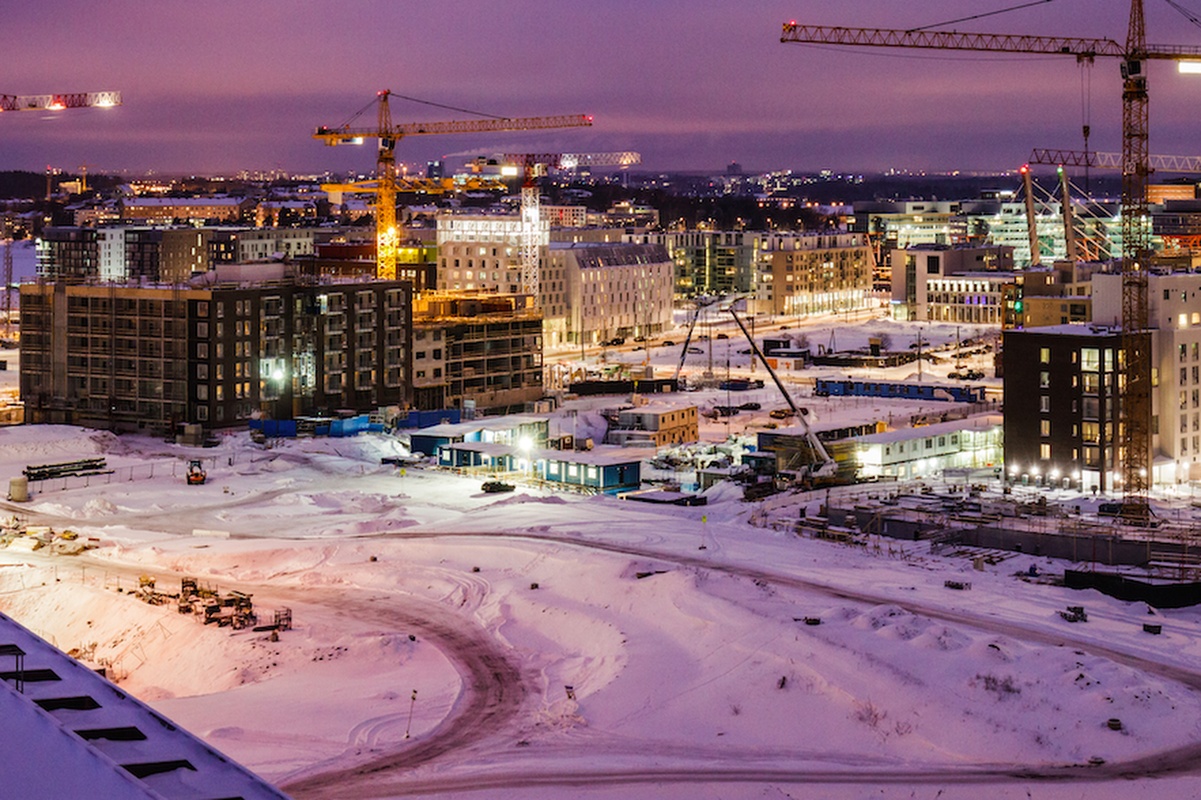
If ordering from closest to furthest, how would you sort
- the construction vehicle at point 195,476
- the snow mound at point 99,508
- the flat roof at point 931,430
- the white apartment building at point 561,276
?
the snow mound at point 99,508, the construction vehicle at point 195,476, the flat roof at point 931,430, the white apartment building at point 561,276

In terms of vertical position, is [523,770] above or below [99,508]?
below

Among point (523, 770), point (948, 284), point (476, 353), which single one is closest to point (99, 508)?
point (523, 770)

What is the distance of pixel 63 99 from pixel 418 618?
79.6 m

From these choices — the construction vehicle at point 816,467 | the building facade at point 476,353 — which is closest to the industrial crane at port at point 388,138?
the building facade at point 476,353

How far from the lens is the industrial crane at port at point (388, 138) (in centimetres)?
8488

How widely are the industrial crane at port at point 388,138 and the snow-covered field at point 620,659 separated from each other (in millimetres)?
41122

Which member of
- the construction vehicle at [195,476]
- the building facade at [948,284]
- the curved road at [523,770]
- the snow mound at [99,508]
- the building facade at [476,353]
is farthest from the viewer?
the building facade at [948,284]

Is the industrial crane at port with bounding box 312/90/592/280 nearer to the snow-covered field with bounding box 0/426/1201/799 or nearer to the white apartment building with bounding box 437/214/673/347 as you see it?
the white apartment building with bounding box 437/214/673/347

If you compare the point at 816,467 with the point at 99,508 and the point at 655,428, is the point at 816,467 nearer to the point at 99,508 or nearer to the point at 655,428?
the point at 655,428

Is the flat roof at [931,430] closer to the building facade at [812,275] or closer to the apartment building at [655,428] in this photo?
the apartment building at [655,428]

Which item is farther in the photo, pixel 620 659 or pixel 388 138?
pixel 388 138

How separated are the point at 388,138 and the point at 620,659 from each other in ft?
229

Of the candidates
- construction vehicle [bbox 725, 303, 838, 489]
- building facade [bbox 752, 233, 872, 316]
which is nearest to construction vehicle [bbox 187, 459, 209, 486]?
construction vehicle [bbox 725, 303, 838, 489]

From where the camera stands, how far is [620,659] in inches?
1060
